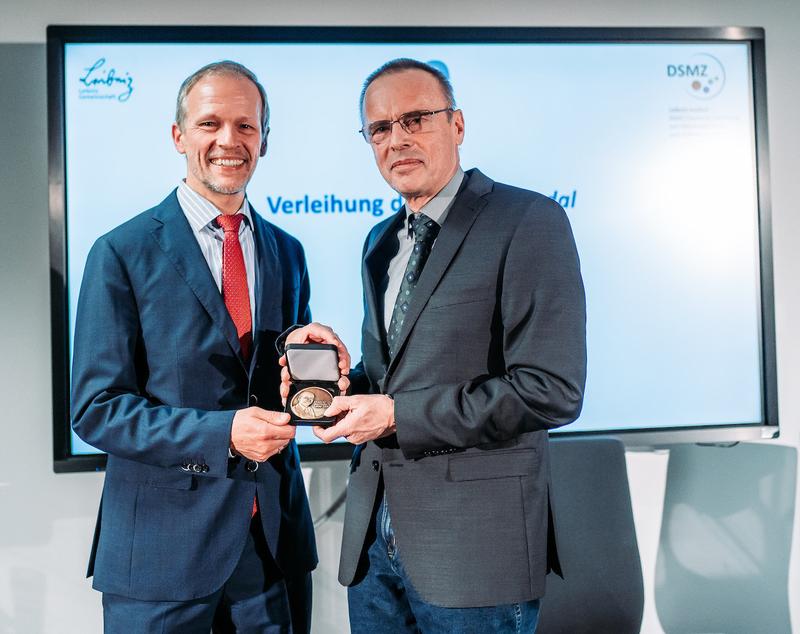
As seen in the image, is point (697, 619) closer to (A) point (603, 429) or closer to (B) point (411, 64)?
(A) point (603, 429)

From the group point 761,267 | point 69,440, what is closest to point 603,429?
point 761,267

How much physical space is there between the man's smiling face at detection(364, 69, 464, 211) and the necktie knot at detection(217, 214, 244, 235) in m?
0.41

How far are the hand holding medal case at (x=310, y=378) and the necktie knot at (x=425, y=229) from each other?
0.32 m

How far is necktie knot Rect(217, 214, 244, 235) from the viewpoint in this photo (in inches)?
72.0

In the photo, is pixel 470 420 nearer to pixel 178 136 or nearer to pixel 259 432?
pixel 259 432

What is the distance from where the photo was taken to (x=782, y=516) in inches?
119

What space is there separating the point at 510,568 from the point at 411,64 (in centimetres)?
113

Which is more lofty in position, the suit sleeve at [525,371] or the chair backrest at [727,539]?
the suit sleeve at [525,371]

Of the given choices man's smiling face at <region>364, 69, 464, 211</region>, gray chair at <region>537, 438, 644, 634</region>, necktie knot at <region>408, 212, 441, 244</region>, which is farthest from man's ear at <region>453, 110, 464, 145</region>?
gray chair at <region>537, 438, 644, 634</region>

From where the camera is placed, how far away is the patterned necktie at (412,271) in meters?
1.62

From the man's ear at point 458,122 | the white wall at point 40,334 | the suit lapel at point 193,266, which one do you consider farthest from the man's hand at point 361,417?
the white wall at point 40,334

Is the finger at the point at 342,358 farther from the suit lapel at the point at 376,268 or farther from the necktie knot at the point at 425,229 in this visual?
the necktie knot at the point at 425,229

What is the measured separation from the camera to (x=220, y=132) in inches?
70.9

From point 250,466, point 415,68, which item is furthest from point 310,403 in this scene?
point 415,68
